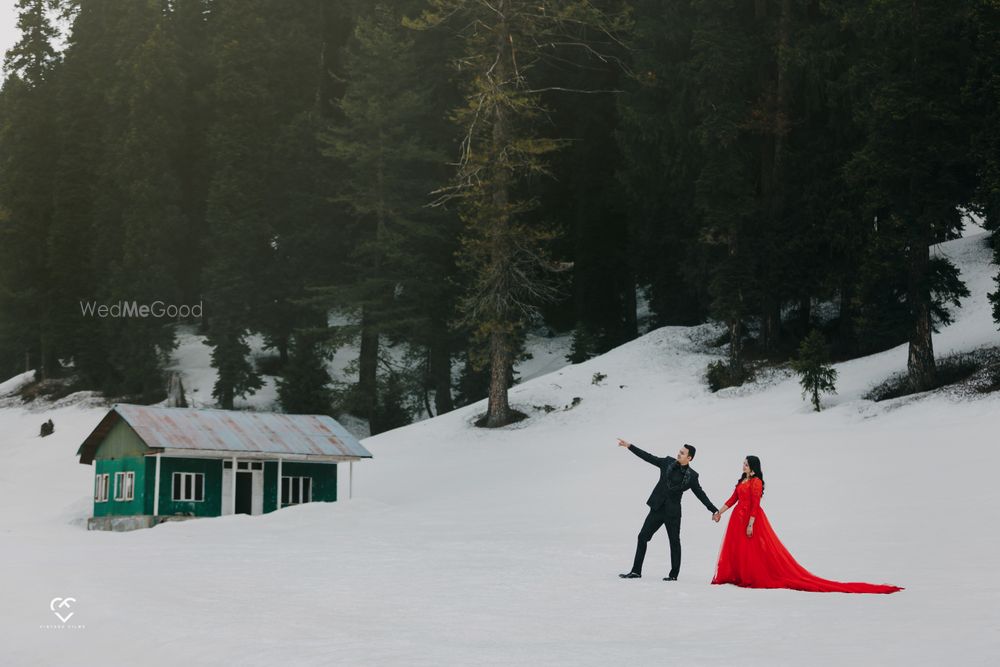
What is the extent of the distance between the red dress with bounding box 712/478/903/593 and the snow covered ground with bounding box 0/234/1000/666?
1.19 feet

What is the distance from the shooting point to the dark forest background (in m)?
30.5

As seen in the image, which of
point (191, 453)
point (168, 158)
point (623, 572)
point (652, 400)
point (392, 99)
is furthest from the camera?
point (168, 158)

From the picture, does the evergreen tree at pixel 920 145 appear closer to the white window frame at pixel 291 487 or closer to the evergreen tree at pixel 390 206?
the white window frame at pixel 291 487

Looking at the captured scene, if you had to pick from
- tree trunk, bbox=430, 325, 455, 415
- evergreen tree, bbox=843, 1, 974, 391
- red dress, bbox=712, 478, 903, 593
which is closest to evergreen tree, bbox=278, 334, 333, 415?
tree trunk, bbox=430, 325, 455, 415

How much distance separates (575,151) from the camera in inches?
2138

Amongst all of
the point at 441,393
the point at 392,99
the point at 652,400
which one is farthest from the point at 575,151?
the point at 652,400

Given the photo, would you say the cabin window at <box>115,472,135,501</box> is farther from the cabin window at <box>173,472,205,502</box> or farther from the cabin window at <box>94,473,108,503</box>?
the cabin window at <box>173,472,205,502</box>

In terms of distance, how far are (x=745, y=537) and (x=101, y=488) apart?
22.1 metres

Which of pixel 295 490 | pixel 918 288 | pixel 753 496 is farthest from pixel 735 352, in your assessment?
pixel 753 496

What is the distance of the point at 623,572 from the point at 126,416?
17.1 meters

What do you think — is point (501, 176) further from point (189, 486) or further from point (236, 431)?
point (189, 486)

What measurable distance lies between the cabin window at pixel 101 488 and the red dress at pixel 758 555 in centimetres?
2149

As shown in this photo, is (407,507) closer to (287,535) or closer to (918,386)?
(287,535)

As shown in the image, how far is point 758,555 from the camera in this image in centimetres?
1301
